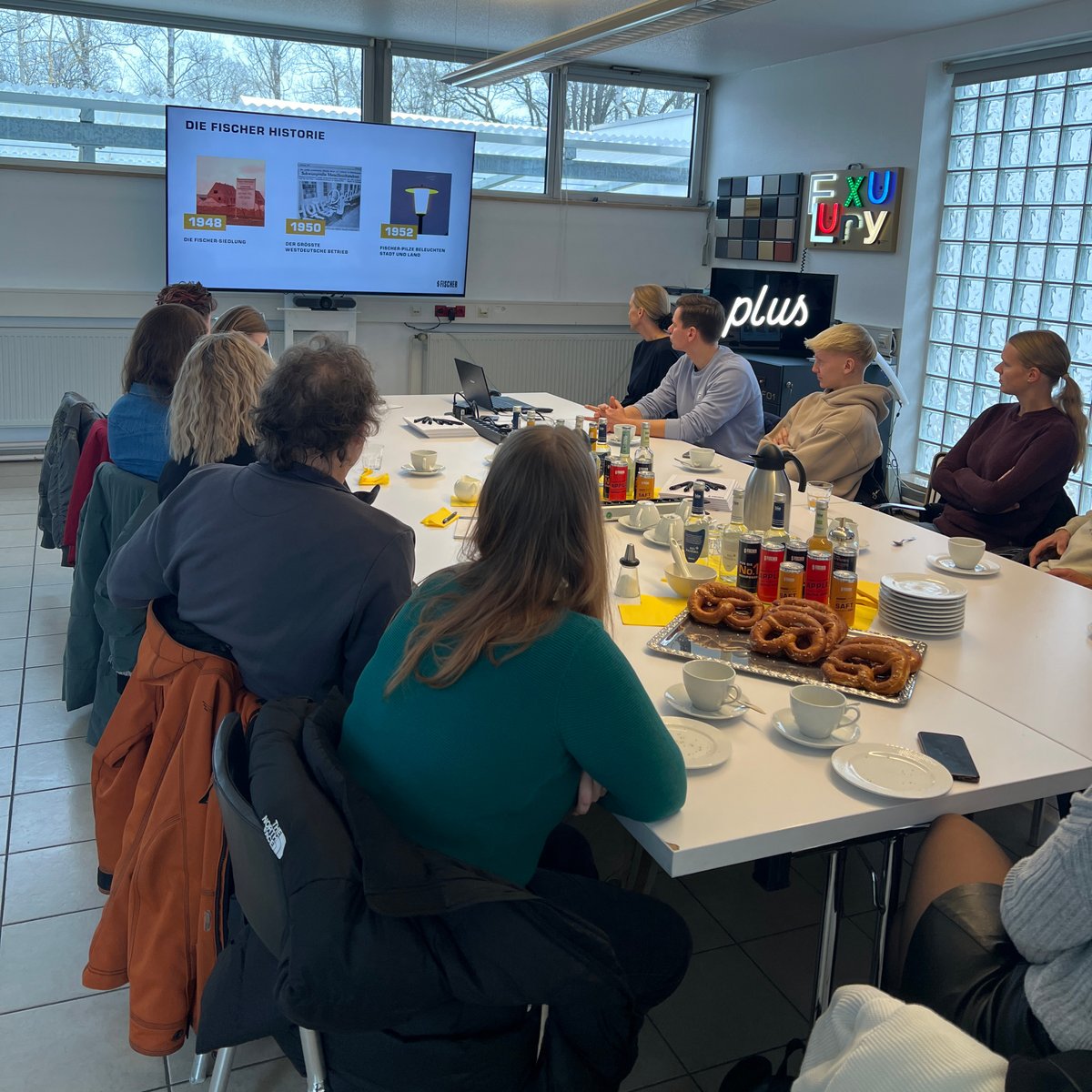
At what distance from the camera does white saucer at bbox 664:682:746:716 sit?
1.85 m

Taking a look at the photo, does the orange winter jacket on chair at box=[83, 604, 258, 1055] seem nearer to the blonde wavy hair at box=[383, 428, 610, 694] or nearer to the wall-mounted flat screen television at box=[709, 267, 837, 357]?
the blonde wavy hair at box=[383, 428, 610, 694]

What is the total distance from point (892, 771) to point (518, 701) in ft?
2.13

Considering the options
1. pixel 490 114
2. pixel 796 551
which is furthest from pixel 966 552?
pixel 490 114

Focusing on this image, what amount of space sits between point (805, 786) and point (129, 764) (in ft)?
4.27

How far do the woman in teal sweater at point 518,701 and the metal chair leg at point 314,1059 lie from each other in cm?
29

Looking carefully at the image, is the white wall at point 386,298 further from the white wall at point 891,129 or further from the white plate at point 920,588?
the white plate at point 920,588

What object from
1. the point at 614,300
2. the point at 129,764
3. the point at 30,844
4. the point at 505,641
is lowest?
the point at 30,844

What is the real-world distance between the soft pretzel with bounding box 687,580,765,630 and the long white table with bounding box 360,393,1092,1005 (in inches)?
4.7

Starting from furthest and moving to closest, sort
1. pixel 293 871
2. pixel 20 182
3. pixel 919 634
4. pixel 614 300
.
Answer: pixel 614 300, pixel 20 182, pixel 919 634, pixel 293 871

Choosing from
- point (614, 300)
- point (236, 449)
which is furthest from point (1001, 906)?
point (614, 300)

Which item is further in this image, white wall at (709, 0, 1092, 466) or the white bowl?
white wall at (709, 0, 1092, 466)

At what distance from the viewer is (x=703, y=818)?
1.54 metres

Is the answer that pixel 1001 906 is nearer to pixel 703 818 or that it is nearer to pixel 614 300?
pixel 703 818

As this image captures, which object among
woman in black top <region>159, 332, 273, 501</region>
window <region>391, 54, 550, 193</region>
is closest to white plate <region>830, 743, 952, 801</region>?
woman in black top <region>159, 332, 273, 501</region>
